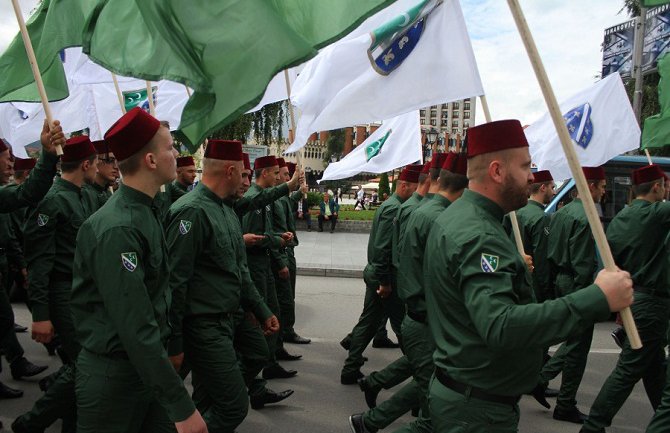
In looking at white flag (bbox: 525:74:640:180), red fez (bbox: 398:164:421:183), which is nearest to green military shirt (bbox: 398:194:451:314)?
red fez (bbox: 398:164:421:183)

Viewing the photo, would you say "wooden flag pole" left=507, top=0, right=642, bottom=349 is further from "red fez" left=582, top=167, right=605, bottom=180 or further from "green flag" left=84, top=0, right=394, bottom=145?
"red fez" left=582, top=167, right=605, bottom=180

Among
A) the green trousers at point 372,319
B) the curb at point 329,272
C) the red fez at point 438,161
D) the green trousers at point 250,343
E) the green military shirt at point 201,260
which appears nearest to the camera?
the green military shirt at point 201,260

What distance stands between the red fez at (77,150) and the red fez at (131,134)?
7.11 feet

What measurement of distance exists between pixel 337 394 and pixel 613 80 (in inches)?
191

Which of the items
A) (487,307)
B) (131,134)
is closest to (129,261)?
(131,134)

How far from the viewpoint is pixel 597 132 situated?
277 inches

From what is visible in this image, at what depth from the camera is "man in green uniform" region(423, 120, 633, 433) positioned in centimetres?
221

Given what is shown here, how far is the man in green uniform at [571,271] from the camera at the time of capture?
5.30m

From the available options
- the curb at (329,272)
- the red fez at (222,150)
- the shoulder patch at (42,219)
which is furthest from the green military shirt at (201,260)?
the curb at (329,272)

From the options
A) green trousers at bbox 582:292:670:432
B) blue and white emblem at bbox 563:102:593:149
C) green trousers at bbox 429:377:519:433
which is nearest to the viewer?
green trousers at bbox 429:377:519:433

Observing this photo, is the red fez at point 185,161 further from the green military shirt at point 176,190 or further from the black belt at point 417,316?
the black belt at point 417,316

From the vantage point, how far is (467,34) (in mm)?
4520

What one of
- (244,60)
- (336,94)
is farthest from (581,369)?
(244,60)

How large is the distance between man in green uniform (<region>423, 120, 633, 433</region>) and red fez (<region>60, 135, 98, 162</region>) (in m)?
3.27
